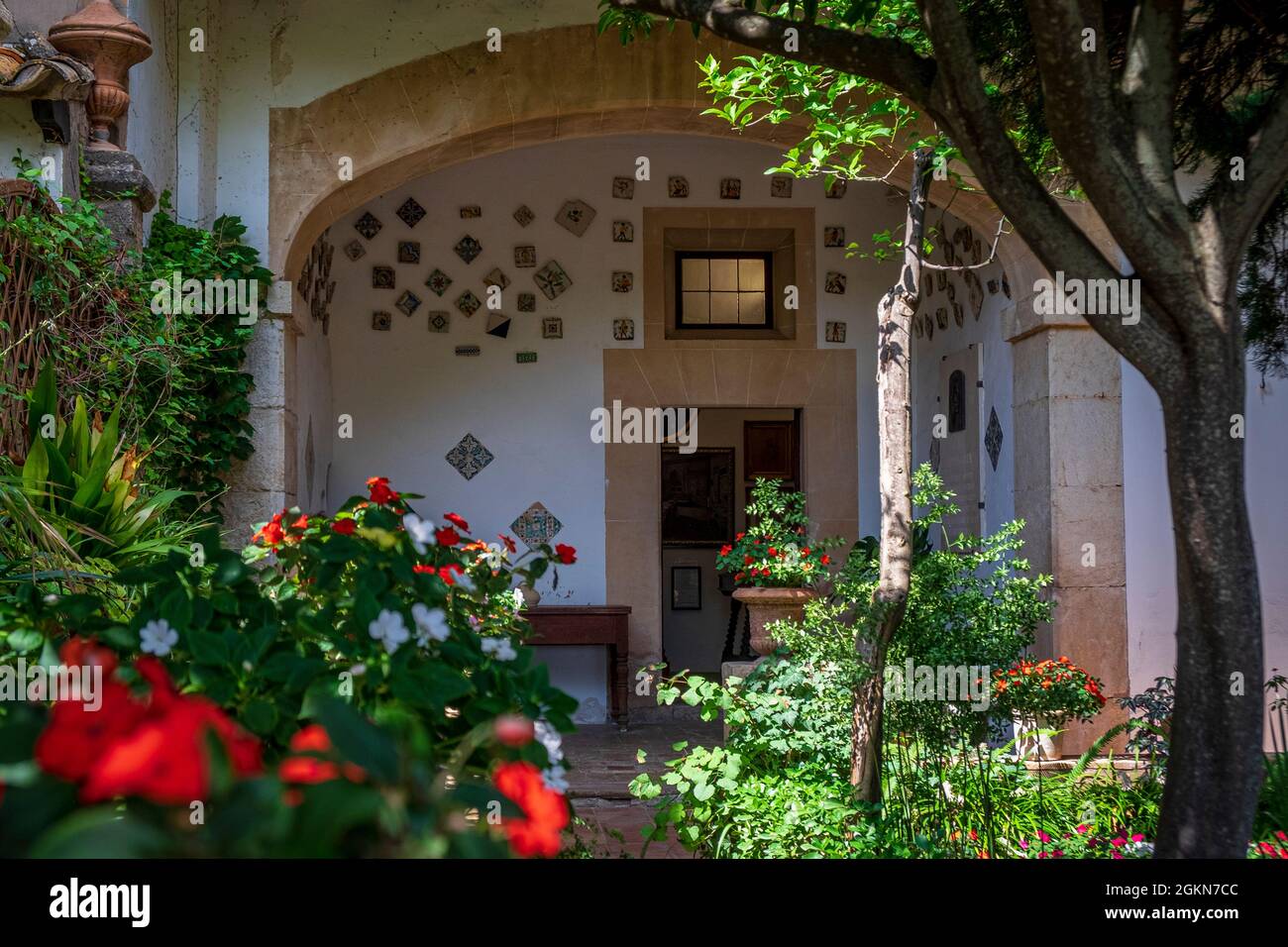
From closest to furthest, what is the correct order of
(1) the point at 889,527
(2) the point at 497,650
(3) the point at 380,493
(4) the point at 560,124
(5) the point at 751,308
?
1. (2) the point at 497,650
2. (3) the point at 380,493
3. (1) the point at 889,527
4. (4) the point at 560,124
5. (5) the point at 751,308

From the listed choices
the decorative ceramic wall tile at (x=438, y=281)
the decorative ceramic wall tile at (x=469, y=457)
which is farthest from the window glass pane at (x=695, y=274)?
the decorative ceramic wall tile at (x=469, y=457)

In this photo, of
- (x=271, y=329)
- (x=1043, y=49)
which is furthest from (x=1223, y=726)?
(x=271, y=329)

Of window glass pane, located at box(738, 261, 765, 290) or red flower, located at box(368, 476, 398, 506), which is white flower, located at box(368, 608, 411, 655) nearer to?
red flower, located at box(368, 476, 398, 506)

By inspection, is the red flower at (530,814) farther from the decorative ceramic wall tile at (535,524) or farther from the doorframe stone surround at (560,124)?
the decorative ceramic wall tile at (535,524)

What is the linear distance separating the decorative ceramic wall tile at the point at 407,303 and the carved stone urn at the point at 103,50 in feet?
10.7

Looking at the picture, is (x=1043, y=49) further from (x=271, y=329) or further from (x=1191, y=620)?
(x=271, y=329)

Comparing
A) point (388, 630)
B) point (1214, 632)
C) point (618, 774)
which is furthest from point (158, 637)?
point (618, 774)

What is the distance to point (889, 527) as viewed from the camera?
3262 mm

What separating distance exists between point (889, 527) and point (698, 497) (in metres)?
6.58

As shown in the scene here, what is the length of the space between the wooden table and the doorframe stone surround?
2234 millimetres

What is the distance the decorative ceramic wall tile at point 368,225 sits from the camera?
7375 millimetres

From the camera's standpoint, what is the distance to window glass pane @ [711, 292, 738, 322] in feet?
25.5

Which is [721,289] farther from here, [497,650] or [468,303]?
[497,650]

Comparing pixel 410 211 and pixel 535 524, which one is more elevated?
pixel 410 211
